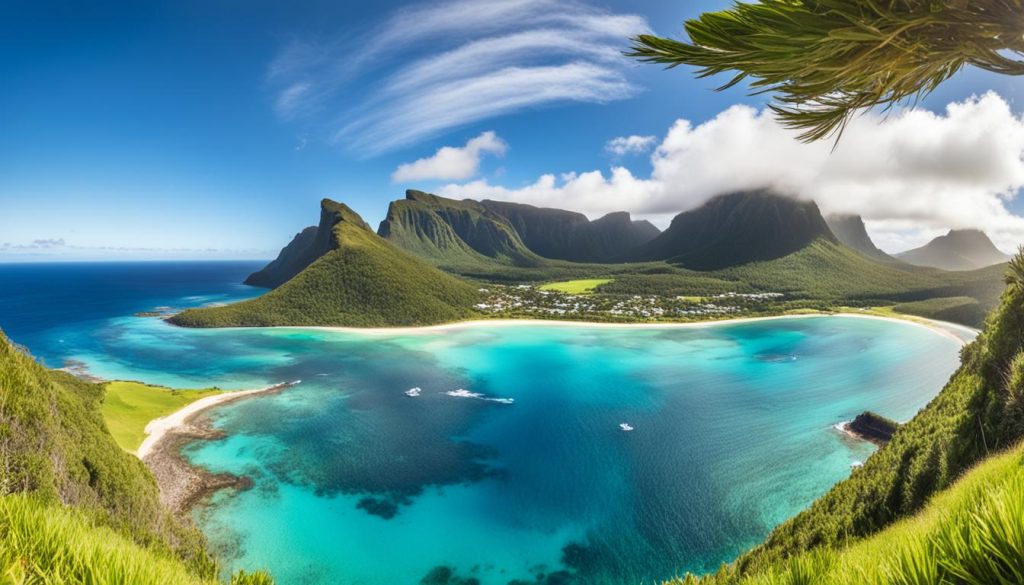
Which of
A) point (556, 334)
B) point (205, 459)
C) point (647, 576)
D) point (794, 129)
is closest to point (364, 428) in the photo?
point (205, 459)

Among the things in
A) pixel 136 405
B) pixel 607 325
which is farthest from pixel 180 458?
pixel 607 325

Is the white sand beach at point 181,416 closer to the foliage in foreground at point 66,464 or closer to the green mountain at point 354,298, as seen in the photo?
the foliage in foreground at point 66,464

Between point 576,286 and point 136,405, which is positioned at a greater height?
point 576,286

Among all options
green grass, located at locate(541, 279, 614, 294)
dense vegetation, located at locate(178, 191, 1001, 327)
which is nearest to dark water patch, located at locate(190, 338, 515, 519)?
dense vegetation, located at locate(178, 191, 1001, 327)

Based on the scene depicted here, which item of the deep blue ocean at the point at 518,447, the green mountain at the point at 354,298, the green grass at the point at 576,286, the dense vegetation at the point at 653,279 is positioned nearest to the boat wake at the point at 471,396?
the deep blue ocean at the point at 518,447

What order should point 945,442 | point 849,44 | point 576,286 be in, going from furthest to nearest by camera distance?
point 576,286, point 945,442, point 849,44

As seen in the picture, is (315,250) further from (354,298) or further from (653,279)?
(653,279)

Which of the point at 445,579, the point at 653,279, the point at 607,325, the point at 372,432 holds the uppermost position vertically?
the point at 653,279
